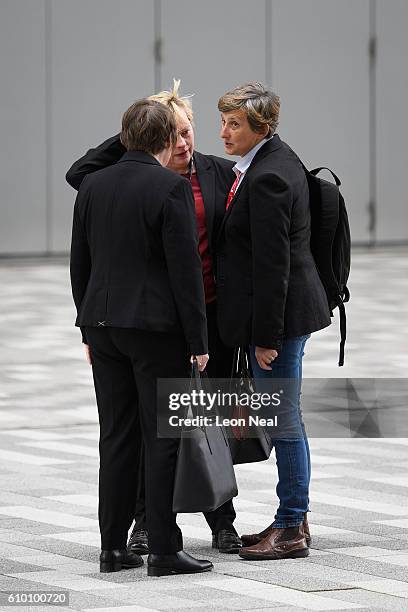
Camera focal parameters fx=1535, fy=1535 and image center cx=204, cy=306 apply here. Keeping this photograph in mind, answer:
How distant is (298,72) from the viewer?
21.7 m

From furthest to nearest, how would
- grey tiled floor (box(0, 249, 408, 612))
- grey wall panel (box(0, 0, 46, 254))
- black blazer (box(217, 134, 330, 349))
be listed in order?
grey wall panel (box(0, 0, 46, 254)), black blazer (box(217, 134, 330, 349)), grey tiled floor (box(0, 249, 408, 612))

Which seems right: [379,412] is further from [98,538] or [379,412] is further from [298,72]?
[298,72]

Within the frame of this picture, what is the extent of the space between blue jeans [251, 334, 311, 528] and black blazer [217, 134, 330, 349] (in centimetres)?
13

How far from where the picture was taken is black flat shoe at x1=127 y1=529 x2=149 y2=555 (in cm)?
605

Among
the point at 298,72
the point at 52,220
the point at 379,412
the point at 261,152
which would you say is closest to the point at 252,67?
the point at 298,72

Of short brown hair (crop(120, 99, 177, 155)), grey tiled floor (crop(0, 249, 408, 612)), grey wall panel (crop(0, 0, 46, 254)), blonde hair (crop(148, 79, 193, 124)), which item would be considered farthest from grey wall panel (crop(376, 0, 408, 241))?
short brown hair (crop(120, 99, 177, 155))

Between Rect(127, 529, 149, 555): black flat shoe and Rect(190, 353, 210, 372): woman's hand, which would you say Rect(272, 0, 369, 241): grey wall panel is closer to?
Rect(127, 529, 149, 555): black flat shoe

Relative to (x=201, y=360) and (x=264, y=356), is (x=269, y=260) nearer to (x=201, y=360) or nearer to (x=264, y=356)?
(x=264, y=356)

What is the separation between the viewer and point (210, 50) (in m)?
21.2

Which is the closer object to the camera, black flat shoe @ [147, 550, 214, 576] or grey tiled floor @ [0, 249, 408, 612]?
grey tiled floor @ [0, 249, 408, 612]

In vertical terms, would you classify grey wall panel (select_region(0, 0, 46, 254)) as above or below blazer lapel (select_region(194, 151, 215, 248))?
Answer: below

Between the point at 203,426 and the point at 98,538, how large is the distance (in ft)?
3.14

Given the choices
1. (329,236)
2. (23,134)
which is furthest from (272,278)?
(23,134)

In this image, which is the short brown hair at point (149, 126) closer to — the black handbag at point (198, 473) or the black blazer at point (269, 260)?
the black blazer at point (269, 260)
